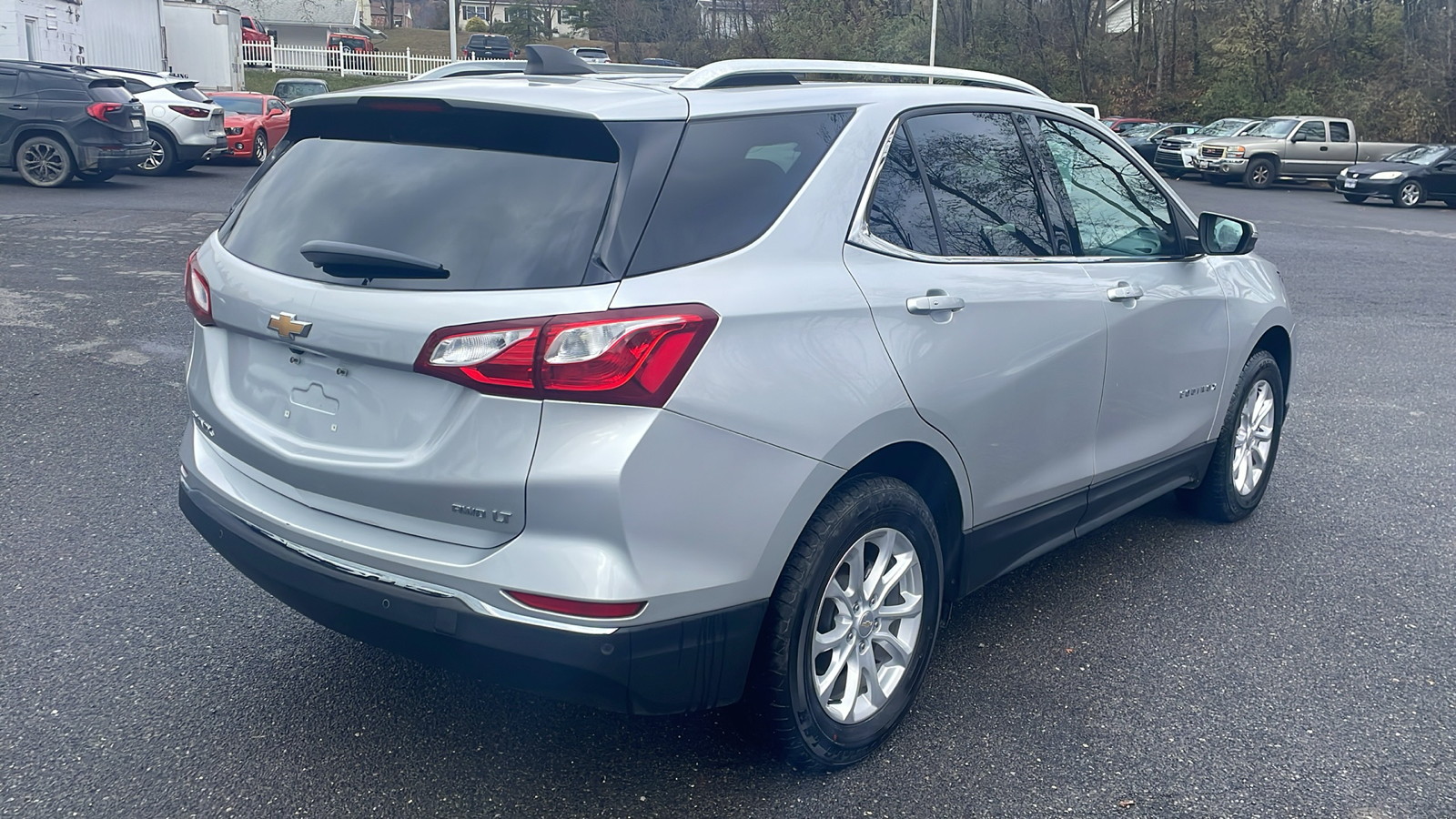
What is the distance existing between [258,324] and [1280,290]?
167 inches

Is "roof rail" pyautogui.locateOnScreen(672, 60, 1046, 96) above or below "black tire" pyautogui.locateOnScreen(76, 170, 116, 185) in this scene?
above

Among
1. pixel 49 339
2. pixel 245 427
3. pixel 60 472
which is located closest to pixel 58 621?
pixel 245 427

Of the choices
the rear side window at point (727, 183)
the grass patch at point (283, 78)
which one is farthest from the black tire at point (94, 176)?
the grass patch at point (283, 78)

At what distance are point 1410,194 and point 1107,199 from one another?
26.5 m

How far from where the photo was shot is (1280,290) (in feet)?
17.5

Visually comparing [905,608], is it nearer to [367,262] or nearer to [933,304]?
[933,304]

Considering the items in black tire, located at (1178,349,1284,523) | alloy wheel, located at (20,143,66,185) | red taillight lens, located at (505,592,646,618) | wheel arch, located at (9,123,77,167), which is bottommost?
black tire, located at (1178,349,1284,523)

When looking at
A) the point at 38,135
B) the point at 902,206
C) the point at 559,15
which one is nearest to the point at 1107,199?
the point at 902,206

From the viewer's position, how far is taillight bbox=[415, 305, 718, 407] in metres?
2.55

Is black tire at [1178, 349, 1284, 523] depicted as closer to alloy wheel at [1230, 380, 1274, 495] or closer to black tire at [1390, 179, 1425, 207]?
alloy wheel at [1230, 380, 1274, 495]

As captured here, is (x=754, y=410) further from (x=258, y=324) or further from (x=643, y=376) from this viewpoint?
(x=258, y=324)

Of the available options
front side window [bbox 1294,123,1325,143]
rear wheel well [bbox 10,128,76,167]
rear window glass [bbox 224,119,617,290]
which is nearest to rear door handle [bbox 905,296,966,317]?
rear window glass [bbox 224,119,617,290]

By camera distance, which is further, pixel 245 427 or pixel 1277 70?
pixel 1277 70

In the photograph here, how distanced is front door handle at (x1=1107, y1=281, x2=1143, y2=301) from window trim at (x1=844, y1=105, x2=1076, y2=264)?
0.68 ft
